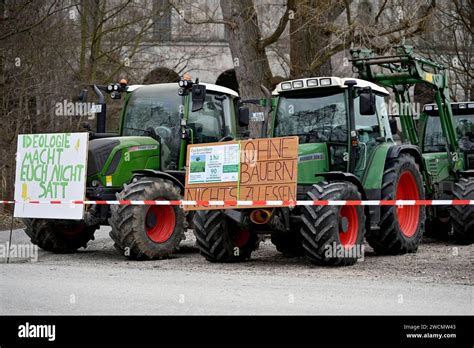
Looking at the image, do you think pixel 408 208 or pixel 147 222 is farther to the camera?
pixel 408 208

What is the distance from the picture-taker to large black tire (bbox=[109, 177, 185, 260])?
14.1 meters

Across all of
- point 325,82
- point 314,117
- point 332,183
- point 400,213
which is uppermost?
→ point 325,82

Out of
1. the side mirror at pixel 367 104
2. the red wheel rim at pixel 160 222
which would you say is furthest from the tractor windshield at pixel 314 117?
the red wheel rim at pixel 160 222

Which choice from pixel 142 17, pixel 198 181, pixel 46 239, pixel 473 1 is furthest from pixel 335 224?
pixel 142 17

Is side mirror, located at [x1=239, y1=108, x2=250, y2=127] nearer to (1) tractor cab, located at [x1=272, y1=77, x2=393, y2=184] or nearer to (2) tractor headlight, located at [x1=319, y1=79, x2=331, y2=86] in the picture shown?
(1) tractor cab, located at [x1=272, y1=77, x2=393, y2=184]

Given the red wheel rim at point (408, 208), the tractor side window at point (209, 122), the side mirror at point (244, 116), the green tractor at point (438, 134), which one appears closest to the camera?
the red wheel rim at point (408, 208)

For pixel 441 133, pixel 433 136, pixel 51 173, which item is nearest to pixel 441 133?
pixel 441 133

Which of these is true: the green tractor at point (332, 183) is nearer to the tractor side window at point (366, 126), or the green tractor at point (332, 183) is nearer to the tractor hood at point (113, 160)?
the tractor side window at point (366, 126)

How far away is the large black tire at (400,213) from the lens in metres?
14.4

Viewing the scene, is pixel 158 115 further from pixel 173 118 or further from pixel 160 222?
pixel 160 222

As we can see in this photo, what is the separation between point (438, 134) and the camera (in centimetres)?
1856

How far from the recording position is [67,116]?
86.4 ft

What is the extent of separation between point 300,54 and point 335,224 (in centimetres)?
1110
